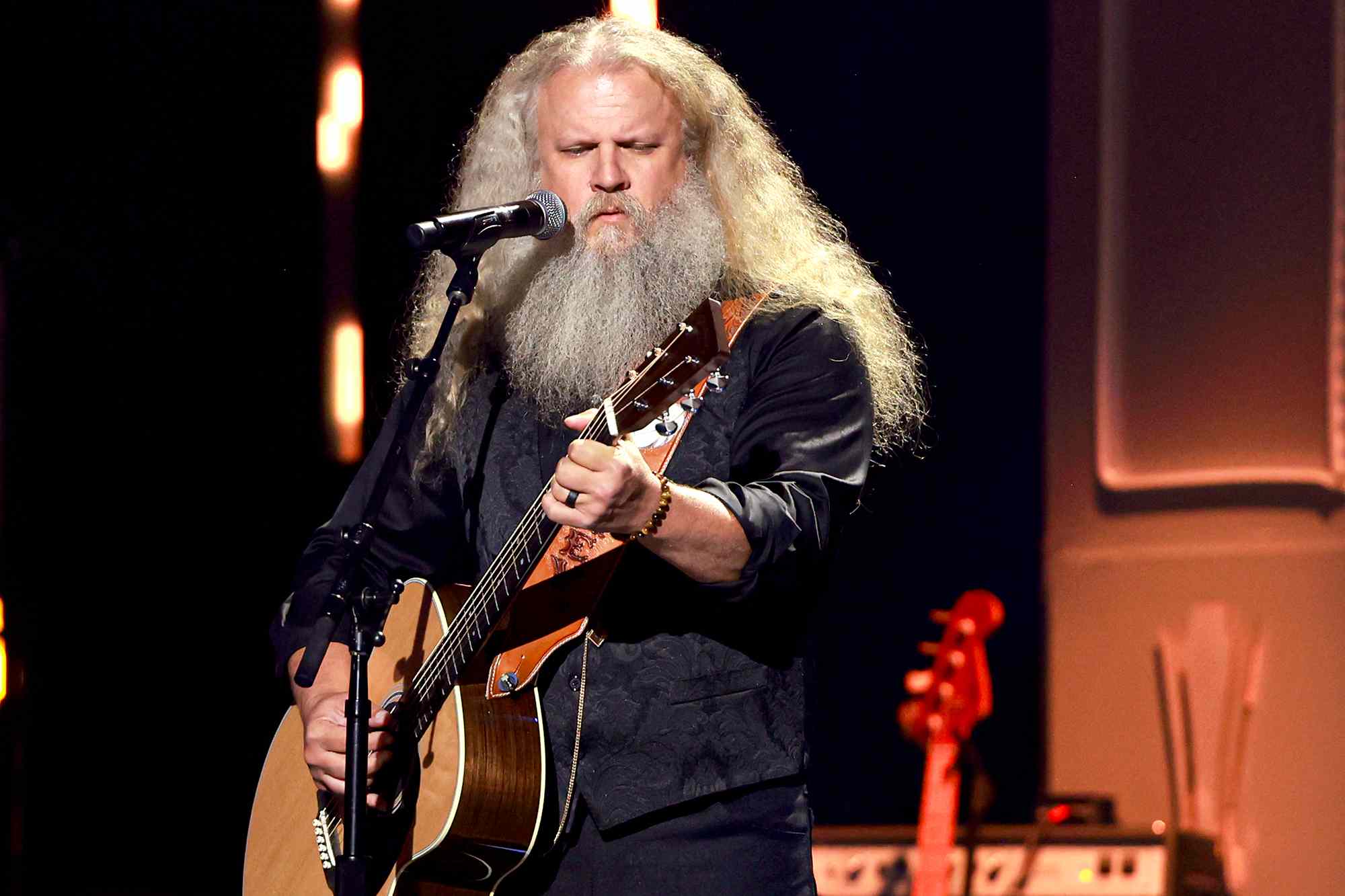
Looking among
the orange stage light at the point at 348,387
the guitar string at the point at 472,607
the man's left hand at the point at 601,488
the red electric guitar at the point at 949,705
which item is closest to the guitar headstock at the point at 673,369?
the man's left hand at the point at 601,488

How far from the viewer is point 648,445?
67.9 inches

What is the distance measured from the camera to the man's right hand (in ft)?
6.40

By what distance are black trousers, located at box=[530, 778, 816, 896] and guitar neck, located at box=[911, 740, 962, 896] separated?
74.2 inches

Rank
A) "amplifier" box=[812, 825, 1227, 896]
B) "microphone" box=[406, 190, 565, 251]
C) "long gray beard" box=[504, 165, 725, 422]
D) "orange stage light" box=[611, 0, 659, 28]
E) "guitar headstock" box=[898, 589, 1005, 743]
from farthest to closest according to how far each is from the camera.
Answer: "orange stage light" box=[611, 0, 659, 28], "guitar headstock" box=[898, 589, 1005, 743], "amplifier" box=[812, 825, 1227, 896], "long gray beard" box=[504, 165, 725, 422], "microphone" box=[406, 190, 565, 251]

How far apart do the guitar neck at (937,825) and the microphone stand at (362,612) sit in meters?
2.19

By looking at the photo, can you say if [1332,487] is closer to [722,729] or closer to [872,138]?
[872,138]

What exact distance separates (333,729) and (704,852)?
0.59 meters

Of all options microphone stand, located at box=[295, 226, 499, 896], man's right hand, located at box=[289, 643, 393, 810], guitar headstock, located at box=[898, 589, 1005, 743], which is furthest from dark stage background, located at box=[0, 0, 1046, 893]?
microphone stand, located at box=[295, 226, 499, 896]

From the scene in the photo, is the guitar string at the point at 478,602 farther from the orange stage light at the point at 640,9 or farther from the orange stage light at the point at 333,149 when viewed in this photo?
the orange stage light at the point at 333,149

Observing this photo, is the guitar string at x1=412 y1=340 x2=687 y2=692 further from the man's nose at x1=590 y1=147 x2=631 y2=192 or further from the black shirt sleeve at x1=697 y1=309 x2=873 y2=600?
the man's nose at x1=590 y1=147 x2=631 y2=192

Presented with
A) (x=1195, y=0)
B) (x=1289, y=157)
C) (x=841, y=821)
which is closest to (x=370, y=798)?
(x=841, y=821)

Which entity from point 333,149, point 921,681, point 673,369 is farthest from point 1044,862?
point 333,149

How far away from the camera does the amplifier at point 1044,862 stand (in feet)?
11.3

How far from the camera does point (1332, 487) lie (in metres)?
3.60
